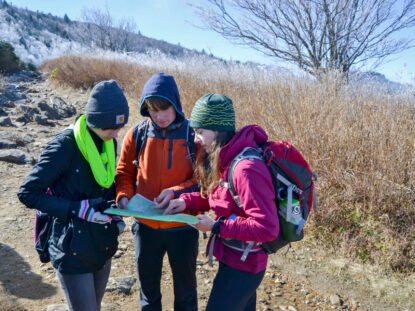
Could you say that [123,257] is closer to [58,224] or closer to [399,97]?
[58,224]

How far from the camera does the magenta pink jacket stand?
1.39 m

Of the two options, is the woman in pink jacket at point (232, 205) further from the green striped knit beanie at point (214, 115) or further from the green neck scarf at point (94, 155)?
the green neck scarf at point (94, 155)

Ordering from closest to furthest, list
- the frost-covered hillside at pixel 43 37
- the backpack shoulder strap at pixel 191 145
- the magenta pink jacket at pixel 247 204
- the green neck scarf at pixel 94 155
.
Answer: the magenta pink jacket at pixel 247 204, the green neck scarf at pixel 94 155, the backpack shoulder strap at pixel 191 145, the frost-covered hillside at pixel 43 37

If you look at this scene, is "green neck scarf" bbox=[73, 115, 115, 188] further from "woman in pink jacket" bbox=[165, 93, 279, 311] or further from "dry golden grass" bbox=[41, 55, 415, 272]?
"dry golden grass" bbox=[41, 55, 415, 272]

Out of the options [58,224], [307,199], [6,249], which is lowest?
[6,249]

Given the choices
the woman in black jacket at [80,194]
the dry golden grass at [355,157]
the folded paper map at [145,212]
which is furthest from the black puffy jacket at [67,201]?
the dry golden grass at [355,157]

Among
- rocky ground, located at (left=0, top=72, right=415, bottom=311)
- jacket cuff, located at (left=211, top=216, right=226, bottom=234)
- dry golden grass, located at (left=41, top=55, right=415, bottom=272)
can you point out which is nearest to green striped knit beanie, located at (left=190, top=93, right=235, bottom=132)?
jacket cuff, located at (left=211, top=216, right=226, bottom=234)

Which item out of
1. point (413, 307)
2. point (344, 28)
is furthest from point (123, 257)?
point (344, 28)

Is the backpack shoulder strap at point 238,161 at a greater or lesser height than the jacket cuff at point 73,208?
greater

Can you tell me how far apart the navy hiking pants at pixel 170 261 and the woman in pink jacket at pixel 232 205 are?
0.39 meters

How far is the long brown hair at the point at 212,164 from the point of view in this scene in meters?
1.55

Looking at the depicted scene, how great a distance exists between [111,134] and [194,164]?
49cm

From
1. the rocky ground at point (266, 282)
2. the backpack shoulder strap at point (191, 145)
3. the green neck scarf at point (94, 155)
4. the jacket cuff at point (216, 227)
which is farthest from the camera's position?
the rocky ground at point (266, 282)

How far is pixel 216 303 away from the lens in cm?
154
